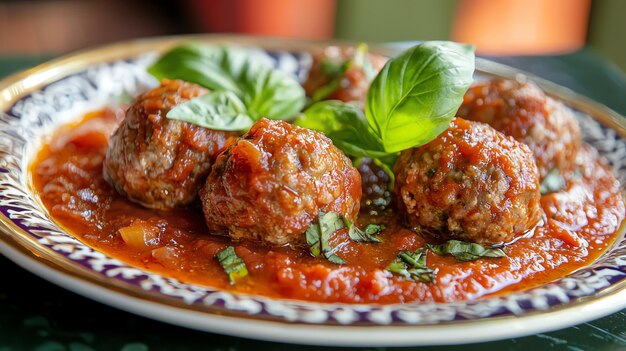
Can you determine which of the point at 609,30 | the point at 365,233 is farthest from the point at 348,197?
the point at 609,30

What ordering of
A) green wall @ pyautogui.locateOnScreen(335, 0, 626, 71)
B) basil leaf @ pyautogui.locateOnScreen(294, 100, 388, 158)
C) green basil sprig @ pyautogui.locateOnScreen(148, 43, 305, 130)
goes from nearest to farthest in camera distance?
basil leaf @ pyautogui.locateOnScreen(294, 100, 388, 158), green basil sprig @ pyautogui.locateOnScreen(148, 43, 305, 130), green wall @ pyautogui.locateOnScreen(335, 0, 626, 71)

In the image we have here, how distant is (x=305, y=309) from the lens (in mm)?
3008

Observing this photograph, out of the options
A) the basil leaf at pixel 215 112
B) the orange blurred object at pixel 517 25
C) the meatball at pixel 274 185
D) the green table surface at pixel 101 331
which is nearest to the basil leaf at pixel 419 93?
the meatball at pixel 274 185

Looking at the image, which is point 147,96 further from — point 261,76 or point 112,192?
→ point 261,76

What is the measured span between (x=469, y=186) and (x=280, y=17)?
6847 millimetres

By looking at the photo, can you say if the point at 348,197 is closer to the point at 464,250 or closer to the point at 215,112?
the point at 464,250

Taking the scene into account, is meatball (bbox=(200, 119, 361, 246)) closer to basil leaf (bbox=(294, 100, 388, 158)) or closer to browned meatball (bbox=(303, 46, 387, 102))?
basil leaf (bbox=(294, 100, 388, 158))

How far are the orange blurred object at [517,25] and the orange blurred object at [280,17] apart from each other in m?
1.68

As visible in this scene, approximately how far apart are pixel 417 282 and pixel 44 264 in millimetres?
1545

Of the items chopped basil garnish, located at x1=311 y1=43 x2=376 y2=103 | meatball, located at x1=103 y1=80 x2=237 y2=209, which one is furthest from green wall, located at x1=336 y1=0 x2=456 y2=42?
meatball, located at x1=103 y1=80 x2=237 y2=209

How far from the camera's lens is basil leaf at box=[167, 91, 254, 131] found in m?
3.81

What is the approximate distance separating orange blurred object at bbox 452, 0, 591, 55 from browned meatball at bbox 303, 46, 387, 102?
4.94 metres

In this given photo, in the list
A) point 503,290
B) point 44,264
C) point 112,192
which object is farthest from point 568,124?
point 44,264

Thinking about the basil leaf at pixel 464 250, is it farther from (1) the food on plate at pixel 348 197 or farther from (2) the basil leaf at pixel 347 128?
(2) the basil leaf at pixel 347 128
